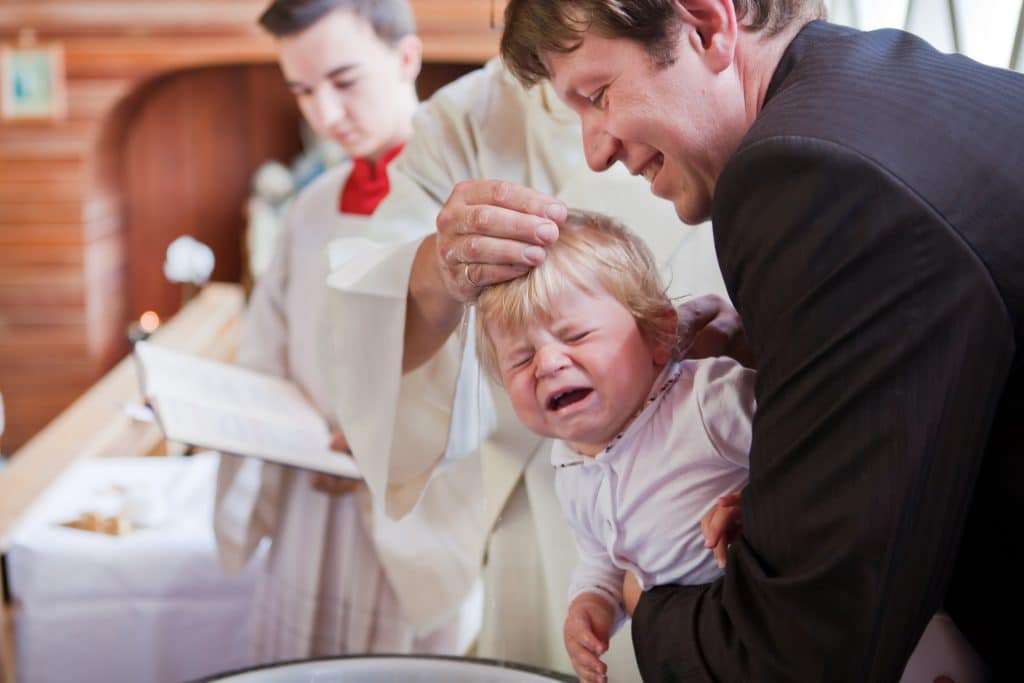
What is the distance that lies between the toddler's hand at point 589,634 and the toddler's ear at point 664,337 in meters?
0.21

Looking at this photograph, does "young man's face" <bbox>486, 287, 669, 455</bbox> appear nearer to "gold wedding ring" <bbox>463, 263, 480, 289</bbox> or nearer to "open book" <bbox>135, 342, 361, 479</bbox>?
"gold wedding ring" <bbox>463, 263, 480, 289</bbox>

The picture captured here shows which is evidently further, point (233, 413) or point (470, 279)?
point (233, 413)

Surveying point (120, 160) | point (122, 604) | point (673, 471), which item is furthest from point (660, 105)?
point (120, 160)

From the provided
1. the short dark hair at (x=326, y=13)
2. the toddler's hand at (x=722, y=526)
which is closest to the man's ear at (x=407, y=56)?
the short dark hair at (x=326, y=13)

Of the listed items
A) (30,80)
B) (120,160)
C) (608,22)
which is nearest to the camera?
(608,22)

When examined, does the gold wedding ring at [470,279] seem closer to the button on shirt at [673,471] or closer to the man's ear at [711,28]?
the button on shirt at [673,471]

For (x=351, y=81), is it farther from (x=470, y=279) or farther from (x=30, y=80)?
(x=30, y=80)

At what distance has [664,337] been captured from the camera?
37.8 inches

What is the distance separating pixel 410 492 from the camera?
136 cm

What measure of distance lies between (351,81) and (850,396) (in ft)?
5.30

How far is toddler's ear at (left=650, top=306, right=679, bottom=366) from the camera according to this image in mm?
955

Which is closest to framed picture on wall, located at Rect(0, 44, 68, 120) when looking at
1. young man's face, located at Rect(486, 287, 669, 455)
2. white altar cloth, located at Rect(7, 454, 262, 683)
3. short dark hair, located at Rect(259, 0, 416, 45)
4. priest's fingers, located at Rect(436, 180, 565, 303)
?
white altar cloth, located at Rect(7, 454, 262, 683)

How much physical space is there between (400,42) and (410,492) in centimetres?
108

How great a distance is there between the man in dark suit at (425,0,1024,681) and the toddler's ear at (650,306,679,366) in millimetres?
185
